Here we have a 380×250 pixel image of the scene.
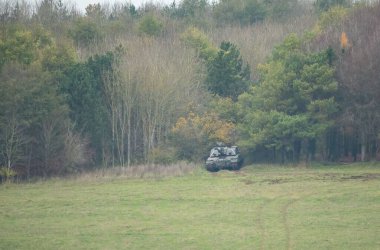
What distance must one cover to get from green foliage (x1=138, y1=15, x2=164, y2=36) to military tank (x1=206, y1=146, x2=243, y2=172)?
3433cm

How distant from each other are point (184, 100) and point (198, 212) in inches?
1222

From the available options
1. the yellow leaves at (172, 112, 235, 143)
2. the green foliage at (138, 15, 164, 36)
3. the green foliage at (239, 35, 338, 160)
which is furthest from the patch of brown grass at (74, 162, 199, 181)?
the green foliage at (138, 15, 164, 36)

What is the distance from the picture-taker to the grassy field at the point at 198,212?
25781mm

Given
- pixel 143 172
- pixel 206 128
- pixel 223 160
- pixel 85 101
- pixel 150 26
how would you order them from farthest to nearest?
pixel 150 26 → pixel 206 128 → pixel 85 101 → pixel 223 160 → pixel 143 172

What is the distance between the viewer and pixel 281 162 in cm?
5634

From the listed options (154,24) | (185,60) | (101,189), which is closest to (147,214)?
(101,189)

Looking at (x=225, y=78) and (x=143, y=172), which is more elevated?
(x=225, y=78)

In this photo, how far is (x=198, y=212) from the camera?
104 feet

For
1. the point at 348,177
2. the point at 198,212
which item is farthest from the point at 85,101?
the point at 198,212

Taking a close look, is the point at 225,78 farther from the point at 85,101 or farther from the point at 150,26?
the point at 150,26

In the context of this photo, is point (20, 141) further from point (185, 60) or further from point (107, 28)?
point (107, 28)

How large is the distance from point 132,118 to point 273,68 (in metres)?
14.2

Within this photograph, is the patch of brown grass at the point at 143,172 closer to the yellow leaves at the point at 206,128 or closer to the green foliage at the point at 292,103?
the yellow leaves at the point at 206,128

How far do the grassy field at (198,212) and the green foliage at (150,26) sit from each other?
133 feet
